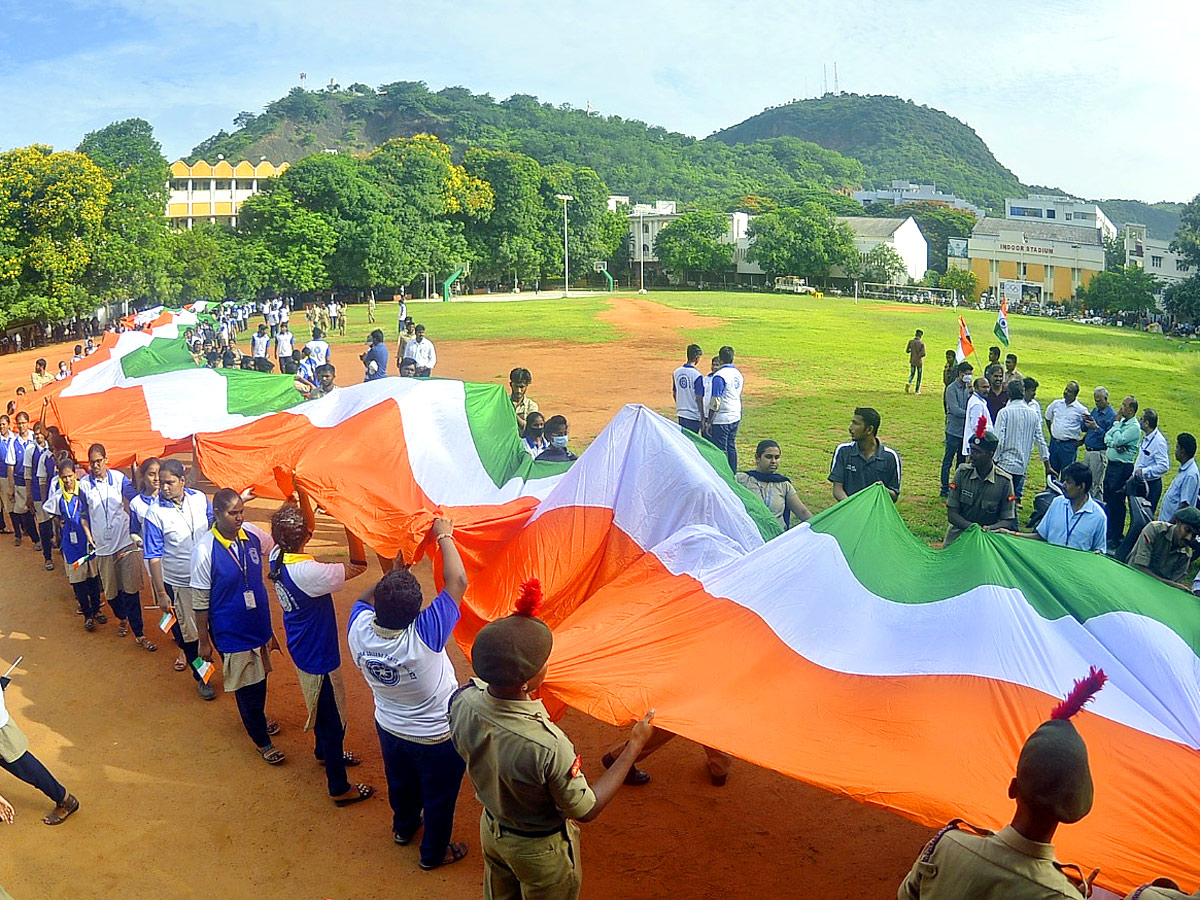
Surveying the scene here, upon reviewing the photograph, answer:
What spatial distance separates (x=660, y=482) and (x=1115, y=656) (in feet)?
8.96

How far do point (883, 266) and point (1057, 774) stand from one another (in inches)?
2798

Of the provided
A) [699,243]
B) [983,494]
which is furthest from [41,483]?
[699,243]

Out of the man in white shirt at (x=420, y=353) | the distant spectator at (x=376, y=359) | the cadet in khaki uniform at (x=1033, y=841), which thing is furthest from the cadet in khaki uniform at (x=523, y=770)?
the man in white shirt at (x=420, y=353)

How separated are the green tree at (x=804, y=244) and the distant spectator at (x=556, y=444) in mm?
63945

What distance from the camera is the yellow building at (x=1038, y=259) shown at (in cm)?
6688

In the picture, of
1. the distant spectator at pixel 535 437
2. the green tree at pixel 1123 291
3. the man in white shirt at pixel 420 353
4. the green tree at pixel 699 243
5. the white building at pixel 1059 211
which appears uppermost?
the white building at pixel 1059 211

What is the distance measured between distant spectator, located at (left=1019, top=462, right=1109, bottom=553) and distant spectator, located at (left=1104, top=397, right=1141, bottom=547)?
328 centimetres

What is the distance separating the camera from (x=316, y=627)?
536 centimetres

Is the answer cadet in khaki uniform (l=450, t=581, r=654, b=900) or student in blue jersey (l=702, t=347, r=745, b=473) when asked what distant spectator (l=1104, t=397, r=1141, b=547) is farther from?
cadet in khaki uniform (l=450, t=581, r=654, b=900)

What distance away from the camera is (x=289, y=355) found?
20.0m

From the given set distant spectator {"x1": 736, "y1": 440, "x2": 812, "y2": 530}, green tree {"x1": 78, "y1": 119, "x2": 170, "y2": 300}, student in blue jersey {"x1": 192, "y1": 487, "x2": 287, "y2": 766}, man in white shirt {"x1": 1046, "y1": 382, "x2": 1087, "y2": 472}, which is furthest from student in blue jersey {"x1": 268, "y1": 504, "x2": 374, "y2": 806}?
green tree {"x1": 78, "y1": 119, "x2": 170, "y2": 300}

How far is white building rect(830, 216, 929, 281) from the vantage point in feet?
236

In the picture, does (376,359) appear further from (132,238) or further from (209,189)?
(209,189)

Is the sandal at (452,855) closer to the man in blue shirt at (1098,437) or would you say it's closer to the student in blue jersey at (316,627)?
the student in blue jersey at (316,627)
